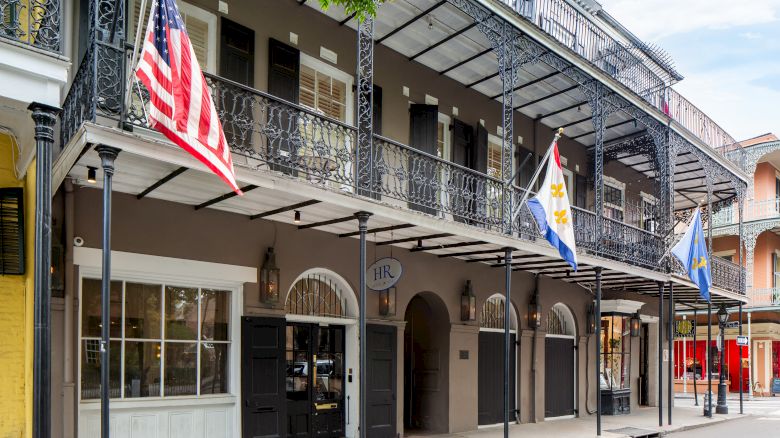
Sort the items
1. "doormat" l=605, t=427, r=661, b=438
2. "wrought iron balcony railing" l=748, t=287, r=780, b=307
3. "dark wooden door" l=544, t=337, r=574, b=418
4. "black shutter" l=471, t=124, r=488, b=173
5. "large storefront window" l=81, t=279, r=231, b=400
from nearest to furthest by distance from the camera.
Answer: "large storefront window" l=81, t=279, r=231, b=400 < "black shutter" l=471, t=124, r=488, b=173 < "doormat" l=605, t=427, r=661, b=438 < "dark wooden door" l=544, t=337, r=574, b=418 < "wrought iron balcony railing" l=748, t=287, r=780, b=307

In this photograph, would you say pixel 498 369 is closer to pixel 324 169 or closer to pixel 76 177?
pixel 324 169

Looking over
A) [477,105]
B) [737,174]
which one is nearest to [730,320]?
[737,174]

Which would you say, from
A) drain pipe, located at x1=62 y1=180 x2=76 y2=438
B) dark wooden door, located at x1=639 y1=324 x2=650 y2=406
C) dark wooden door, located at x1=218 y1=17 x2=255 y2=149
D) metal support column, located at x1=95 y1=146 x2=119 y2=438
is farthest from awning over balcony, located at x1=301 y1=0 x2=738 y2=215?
metal support column, located at x1=95 y1=146 x2=119 y2=438

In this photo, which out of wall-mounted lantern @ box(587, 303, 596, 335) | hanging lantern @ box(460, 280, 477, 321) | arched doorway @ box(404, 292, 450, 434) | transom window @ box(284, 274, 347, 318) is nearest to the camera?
transom window @ box(284, 274, 347, 318)

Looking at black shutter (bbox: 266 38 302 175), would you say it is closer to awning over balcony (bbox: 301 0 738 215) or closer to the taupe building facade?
the taupe building facade

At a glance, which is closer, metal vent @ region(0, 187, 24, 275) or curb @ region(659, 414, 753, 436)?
metal vent @ region(0, 187, 24, 275)

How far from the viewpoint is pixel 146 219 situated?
9.13 m

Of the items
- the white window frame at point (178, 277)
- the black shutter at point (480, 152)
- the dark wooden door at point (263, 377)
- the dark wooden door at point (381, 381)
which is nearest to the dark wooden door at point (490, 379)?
the dark wooden door at point (381, 381)

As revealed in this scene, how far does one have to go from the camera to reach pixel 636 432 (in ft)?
48.4

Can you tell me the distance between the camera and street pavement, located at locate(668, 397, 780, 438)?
15.3 m

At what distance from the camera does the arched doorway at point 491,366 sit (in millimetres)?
14312

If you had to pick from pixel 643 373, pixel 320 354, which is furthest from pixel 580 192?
pixel 320 354

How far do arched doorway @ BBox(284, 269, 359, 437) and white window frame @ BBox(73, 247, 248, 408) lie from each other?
96 cm

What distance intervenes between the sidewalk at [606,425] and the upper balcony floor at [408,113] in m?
3.63
